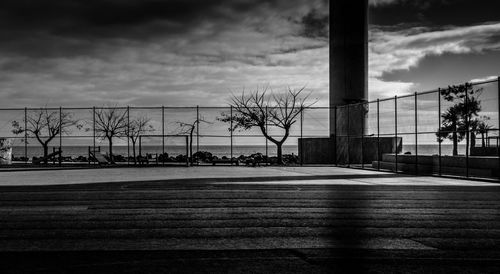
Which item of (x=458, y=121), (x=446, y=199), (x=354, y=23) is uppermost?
(x=354, y=23)

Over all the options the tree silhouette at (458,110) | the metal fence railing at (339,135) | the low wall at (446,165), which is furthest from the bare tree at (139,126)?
the tree silhouette at (458,110)

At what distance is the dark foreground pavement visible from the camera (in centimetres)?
605

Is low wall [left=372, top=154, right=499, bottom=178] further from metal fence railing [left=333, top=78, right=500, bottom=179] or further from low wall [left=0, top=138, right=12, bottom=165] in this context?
low wall [left=0, top=138, right=12, bottom=165]

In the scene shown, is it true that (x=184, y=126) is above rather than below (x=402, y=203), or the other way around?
above

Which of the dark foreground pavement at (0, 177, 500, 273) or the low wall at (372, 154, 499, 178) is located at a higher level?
the low wall at (372, 154, 499, 178)

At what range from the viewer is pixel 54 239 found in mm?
7707

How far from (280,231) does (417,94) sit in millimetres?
16620

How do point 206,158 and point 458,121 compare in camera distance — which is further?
point 206,158

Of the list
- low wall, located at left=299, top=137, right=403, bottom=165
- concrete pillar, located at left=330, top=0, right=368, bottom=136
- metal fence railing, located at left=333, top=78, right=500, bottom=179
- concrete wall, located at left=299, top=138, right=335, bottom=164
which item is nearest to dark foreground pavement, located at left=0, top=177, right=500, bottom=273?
metal fence railing, located at left=333, top=78, right=500, bottom=179

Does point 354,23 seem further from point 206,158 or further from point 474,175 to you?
point 474,175

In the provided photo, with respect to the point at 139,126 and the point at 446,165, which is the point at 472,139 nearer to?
the point at 446,165

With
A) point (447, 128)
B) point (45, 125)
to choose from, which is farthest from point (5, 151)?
point (447, 128)

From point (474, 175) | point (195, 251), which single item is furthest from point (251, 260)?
point (474, 175)

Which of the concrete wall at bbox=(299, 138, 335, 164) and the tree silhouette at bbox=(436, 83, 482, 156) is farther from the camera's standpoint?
the concrete wall at bbox=(299, 138, 335, 164)
